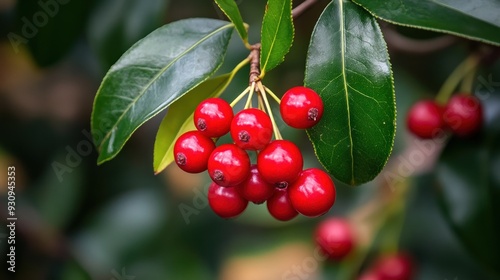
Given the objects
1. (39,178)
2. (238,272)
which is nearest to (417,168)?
(238,272)

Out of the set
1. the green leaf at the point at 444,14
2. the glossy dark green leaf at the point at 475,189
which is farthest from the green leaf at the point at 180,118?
the glossy dark green leaf at the point at 475,189

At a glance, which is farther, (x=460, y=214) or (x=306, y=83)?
(x=460, y=214)

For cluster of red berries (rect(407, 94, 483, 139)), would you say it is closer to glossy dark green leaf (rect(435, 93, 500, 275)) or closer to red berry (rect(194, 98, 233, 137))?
glossy dark green leaf (rect(435, 93, 500, 275))

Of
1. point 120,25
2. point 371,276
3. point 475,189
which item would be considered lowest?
point 371,276

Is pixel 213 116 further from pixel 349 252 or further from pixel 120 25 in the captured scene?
pixel 349 252

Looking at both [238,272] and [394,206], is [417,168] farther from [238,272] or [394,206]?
[238,272]

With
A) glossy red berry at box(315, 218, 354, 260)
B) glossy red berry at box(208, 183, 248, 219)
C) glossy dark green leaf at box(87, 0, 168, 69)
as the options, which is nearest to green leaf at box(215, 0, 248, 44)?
glossy red berry at box(208, 183, 248, 219)

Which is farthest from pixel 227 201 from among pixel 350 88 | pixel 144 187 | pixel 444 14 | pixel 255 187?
pixel 144 187
